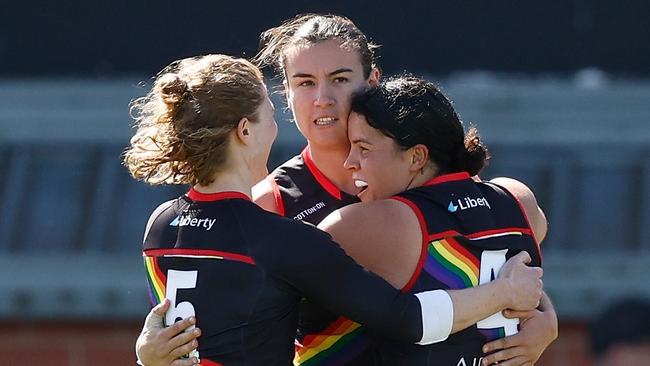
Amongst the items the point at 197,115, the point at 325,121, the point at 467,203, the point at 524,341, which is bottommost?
the point at 524,341

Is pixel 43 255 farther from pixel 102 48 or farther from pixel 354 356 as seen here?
pixel 354 356

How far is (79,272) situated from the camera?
6566 millimetres

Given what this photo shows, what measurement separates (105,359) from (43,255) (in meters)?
0.51

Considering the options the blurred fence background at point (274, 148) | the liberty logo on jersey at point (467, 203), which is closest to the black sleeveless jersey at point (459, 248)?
the liberty logo on jersey at point (467, 203)

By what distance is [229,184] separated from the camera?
3650 millimetres

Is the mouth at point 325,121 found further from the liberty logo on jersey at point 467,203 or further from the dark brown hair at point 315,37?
the liberty logo on jersey at point 467,203

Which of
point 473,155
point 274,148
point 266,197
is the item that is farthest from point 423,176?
point 274,148

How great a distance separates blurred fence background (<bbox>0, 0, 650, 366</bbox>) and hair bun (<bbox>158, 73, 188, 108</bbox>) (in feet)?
9.17

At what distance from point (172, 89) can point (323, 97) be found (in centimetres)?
57

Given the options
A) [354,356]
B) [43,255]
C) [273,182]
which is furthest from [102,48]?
[354,356]

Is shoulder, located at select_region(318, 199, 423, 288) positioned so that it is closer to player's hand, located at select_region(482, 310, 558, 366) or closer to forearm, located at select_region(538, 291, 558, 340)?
player's hand, located at select_region(482, 310, 558, 366)

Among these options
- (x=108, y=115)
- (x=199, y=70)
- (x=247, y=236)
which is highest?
(x=199, y=70)

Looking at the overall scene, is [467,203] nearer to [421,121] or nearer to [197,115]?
[421,121]

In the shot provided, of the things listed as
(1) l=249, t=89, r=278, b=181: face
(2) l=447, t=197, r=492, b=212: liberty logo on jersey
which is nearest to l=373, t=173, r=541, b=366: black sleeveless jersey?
(2) l=447, t=197, r=492, b=212: liberty logo on jersey
